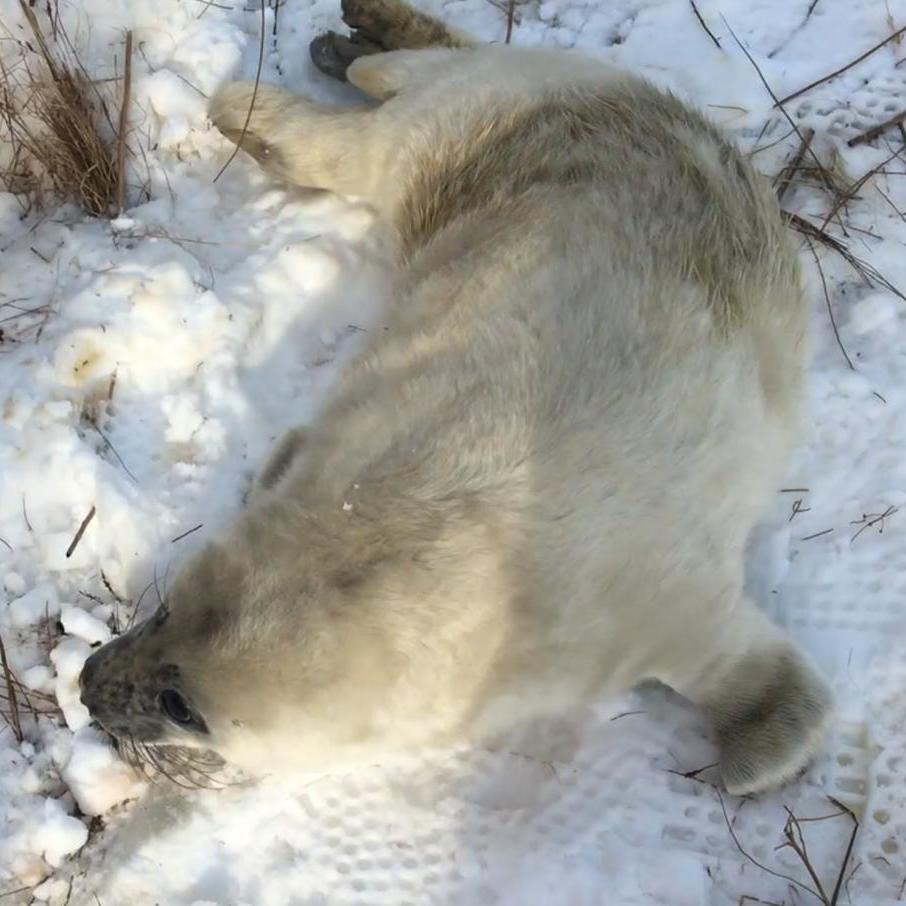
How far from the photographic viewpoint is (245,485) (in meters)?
2.92

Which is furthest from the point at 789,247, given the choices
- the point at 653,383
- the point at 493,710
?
the point at 493,710

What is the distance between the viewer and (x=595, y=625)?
86.3 inches

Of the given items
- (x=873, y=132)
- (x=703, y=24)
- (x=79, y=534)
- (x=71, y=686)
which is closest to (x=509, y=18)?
(x=703, y=24)

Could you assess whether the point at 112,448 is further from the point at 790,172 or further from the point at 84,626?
the point at 790,172

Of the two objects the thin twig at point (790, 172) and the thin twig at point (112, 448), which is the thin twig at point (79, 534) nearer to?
the thin twig at point (112, 448)

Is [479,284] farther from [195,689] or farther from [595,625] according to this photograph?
[195,689]

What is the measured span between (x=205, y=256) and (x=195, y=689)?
1.49 metres

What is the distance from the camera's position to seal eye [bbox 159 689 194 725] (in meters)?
2.12

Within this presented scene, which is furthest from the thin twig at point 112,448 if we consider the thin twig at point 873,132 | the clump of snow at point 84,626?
the thin twig at point 873,132

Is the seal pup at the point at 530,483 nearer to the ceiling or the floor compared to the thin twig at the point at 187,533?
nearer to the ceiling

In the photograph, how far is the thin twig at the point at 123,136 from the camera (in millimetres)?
3072

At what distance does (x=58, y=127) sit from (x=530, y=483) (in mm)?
Result: 1815

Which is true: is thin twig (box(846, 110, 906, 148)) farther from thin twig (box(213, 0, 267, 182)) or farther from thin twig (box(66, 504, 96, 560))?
thin twig (box(66, 504, 96, 560))

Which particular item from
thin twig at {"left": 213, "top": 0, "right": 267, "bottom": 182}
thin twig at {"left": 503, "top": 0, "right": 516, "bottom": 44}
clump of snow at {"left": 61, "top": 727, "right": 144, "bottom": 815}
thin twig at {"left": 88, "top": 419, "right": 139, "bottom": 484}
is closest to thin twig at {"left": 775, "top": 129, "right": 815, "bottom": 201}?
thin twig at {"left": 503, "top": 0, "right": 516, "bottom": 44}
